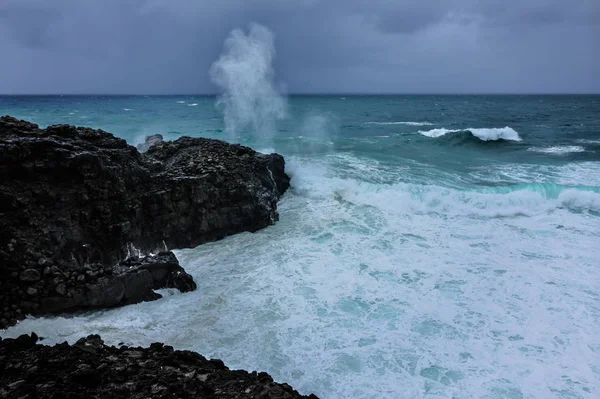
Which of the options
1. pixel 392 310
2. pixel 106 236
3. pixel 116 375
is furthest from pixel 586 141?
pixel 116 375

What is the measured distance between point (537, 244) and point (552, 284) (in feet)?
8.33

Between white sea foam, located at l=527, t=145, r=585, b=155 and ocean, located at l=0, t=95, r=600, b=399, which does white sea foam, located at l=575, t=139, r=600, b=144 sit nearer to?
white sea foam, located at l=527, t=145, r=585, b=155

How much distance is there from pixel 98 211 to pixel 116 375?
202 inches

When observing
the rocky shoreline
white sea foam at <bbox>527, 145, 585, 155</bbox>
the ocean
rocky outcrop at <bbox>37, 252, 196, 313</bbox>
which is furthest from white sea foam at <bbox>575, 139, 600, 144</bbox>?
rocky outcrop at <bbox>37, 252, 196, 313</bbox>

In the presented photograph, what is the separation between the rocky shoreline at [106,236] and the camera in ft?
16.0

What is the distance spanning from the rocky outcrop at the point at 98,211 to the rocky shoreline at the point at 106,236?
2 cm

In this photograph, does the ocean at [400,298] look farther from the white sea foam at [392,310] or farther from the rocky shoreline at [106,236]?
the rocky shoreline at [106,236]

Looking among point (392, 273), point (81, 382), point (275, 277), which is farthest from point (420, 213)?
point (81, 382)

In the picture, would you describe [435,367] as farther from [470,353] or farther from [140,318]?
[140,318]

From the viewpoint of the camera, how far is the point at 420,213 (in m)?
13.9

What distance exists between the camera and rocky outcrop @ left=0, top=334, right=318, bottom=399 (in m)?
4.55

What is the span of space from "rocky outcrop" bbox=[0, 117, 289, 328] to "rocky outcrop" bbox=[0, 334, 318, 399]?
6.42 ft

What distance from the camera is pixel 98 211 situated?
9016 millimetres

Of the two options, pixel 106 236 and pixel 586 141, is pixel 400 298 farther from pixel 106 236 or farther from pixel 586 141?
pixel 586 141
